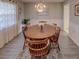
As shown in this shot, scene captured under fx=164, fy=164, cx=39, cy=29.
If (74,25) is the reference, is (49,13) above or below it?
above

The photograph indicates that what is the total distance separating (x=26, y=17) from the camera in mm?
14273

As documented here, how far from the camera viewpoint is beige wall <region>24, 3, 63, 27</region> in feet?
46.6

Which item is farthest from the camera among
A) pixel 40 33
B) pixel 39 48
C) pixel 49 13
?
pixel 49 13

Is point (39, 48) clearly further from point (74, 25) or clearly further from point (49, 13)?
point (49, 13)

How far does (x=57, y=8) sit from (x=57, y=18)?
2.85ft

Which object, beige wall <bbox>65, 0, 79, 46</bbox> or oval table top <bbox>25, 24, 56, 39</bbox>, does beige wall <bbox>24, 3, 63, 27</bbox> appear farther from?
oval table top <bbox>25, 24, 56, 39</bbox>

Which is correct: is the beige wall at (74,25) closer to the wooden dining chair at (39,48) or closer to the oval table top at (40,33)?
the oval table top at (40,33)

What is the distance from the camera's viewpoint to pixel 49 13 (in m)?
14.3

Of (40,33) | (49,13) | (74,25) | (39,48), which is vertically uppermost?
(49,13)

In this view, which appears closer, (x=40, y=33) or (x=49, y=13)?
(x=40, y=33)

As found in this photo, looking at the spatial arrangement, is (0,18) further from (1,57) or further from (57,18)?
(57,18)

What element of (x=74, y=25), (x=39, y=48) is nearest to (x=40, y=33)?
(x=39, y=48)

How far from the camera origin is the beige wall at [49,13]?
1420cm

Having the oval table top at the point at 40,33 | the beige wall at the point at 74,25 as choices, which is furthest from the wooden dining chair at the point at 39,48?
the beige wall at the point at 74,25
